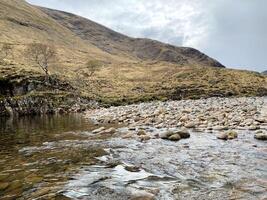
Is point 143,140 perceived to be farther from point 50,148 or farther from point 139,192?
point 139,192

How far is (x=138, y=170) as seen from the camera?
1587 cm

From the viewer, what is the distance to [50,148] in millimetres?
23547

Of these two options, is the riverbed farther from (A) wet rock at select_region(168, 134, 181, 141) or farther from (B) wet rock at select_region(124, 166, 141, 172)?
(A) wet rock at select_region(168, 134, 181, 141)

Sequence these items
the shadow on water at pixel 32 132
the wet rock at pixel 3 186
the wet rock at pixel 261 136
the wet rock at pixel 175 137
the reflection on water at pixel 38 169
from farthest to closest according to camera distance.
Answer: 1. the shadow on water at pixel 32 132
2. the wet rock at pixel 175 137
3. the wet rock at pixel 261 136
4. the wet rock at pixel 3 186
5. the reflection on water at pixel 38 169

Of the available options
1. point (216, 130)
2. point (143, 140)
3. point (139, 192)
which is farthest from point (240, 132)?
point (139, 192)

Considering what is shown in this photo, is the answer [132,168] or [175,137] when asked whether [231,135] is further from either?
[132,168]

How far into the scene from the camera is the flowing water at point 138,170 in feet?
41.2

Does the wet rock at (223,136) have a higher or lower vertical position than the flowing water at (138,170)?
higher

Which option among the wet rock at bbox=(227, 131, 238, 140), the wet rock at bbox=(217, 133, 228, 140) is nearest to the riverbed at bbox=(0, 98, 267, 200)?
the wet rock at bbox=(227, 131, 238, 140)

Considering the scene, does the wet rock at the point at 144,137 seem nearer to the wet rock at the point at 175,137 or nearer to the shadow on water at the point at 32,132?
the wet rock at the point at 175,137

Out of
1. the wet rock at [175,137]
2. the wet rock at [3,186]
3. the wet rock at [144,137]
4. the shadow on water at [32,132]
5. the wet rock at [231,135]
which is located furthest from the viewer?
the shadow on water at [32,132]

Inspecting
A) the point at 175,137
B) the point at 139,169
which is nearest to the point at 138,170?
the point at 139,169

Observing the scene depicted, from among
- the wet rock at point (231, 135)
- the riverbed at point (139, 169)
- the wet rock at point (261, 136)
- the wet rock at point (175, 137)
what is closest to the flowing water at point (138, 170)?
the riverbed at point (139, 169)

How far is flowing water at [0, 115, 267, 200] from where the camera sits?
12.6 meters
